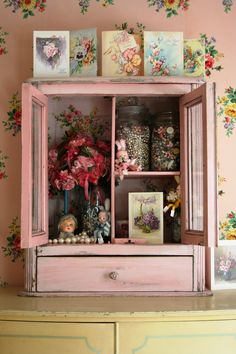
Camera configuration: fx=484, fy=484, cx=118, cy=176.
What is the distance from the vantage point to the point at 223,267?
2141 mm

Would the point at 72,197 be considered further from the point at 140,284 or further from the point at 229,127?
the point at 229,127

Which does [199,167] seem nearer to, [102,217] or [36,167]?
[102,217]

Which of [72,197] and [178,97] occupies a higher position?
[178,97]

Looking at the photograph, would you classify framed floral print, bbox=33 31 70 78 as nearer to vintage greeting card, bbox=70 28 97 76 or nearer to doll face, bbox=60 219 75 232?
vintage greeting card, bbox=70 28 97 76

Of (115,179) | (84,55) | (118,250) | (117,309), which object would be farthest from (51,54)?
(117,309)

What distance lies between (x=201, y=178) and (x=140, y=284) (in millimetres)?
478

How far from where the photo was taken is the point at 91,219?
6.66 feet

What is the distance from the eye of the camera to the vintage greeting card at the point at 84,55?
6.61 ft

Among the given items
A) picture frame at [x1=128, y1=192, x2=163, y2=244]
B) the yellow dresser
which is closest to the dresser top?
the yellow dresser

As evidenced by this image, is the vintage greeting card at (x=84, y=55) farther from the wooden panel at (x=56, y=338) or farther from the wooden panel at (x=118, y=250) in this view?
the wooden panel at (x=56, y=338)

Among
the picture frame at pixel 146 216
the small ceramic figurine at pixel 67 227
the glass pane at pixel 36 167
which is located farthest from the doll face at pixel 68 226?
the picture frame at pixel 146 216

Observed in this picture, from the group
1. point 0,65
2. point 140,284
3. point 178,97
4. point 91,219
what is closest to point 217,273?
point 140,284

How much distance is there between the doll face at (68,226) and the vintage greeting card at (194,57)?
2.59 feet

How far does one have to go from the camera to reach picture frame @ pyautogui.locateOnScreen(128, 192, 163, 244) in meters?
2.02
